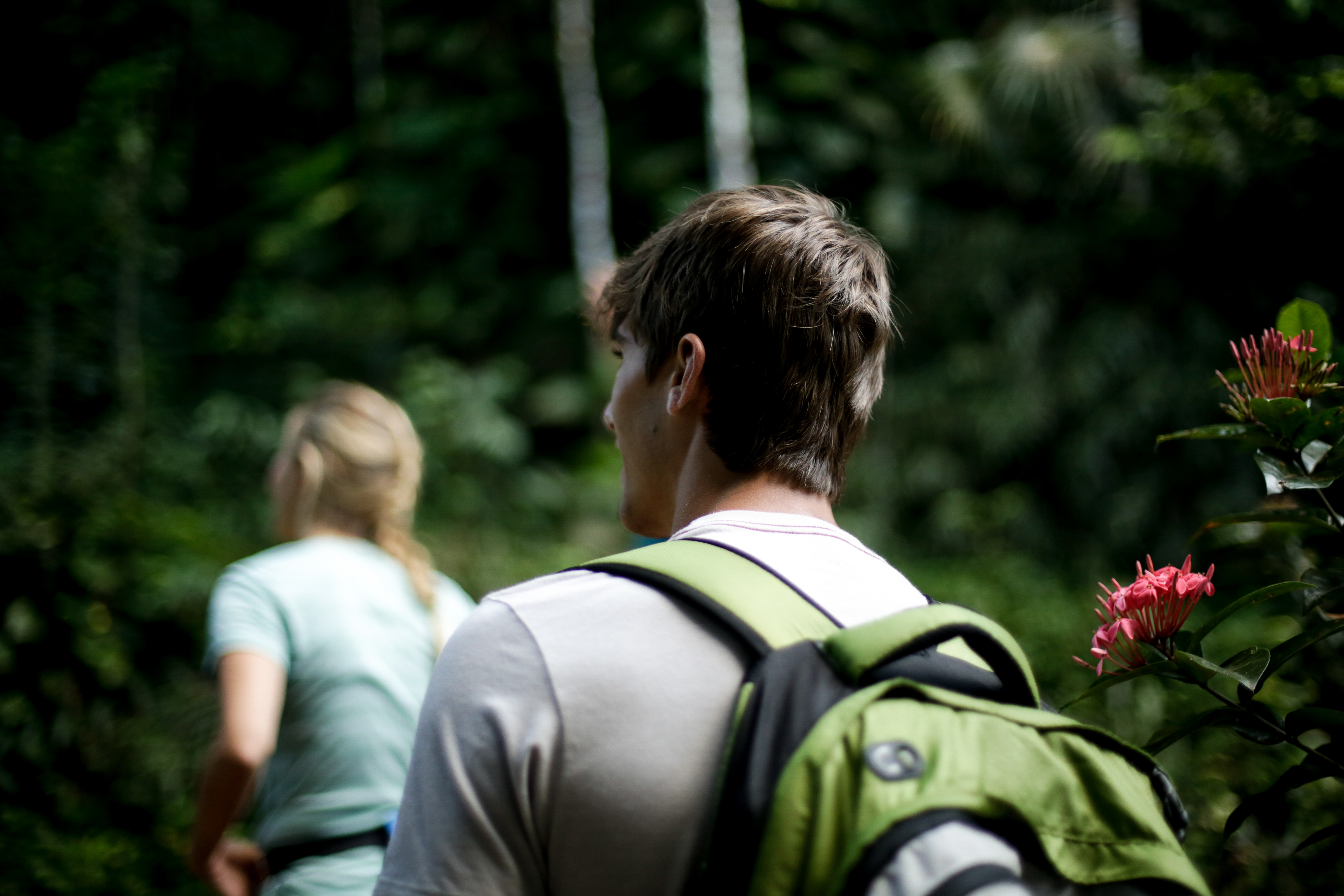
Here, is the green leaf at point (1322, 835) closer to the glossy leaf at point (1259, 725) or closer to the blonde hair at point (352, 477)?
the glossy leaf at point (1259, 725)

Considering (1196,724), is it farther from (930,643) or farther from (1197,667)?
(930,643)

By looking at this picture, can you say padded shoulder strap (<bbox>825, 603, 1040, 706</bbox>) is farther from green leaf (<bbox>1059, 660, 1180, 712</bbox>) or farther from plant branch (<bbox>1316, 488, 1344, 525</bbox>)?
plant branch (<bbox>1316, 488, 1344, 525</bbox>)

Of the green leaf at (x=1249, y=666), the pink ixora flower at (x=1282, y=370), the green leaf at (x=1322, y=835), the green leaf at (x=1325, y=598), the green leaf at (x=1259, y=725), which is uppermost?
the pink ixora flower at (x=1282, y=370)

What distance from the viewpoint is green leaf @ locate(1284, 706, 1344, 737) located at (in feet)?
3.61

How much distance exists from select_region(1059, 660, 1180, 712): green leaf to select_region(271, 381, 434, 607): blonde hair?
154 cm

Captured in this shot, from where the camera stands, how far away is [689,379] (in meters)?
1.04

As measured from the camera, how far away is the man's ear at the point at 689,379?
1.04 metres

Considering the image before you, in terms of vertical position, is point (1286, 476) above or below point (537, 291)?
above

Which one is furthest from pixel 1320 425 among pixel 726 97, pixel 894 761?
pixel 726 97

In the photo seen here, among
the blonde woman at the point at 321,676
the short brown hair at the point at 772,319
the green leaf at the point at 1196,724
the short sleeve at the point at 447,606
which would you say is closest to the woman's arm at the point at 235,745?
the blonde woman at the point at 321,676

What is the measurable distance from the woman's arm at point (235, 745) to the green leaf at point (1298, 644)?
1714 millimetres

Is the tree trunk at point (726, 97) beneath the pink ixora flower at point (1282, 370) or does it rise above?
above

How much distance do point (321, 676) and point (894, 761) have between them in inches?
60.7

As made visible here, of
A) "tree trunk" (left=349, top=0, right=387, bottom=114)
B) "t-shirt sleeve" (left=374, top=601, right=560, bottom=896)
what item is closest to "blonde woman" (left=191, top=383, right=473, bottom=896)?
"t-shirt sleeve" (left=374, top=601, right=560, bottom=896)
